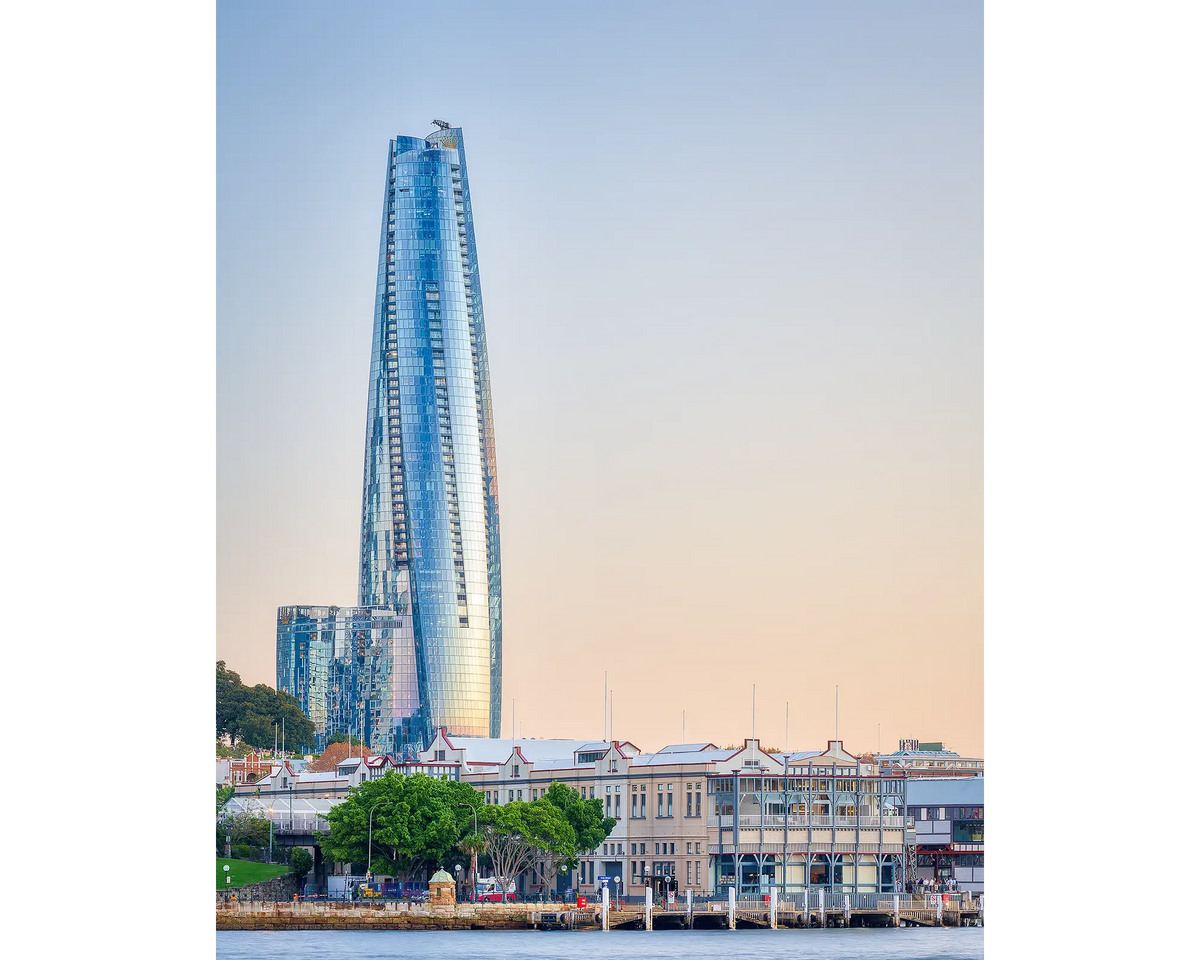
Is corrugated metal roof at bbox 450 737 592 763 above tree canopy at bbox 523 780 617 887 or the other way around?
above

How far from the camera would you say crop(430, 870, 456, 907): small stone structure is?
53.8 m

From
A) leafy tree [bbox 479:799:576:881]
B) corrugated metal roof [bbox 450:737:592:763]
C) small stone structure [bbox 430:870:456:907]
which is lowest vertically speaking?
small stone structure [bbox 430:870:456:907]

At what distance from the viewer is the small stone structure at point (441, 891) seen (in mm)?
53812

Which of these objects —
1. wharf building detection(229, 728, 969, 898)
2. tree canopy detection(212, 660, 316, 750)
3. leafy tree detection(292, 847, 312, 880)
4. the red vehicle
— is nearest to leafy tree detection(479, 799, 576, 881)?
the red vehicle

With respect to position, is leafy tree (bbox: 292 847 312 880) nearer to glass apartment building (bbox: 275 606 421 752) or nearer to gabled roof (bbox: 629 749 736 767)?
gabled roof (bbox: 629 749 736 767)

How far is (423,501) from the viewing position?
282 feet

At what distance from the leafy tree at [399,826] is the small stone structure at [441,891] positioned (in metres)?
1.79

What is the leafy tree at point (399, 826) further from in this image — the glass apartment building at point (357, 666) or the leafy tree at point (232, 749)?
the glass apartment building at point (357, 666)

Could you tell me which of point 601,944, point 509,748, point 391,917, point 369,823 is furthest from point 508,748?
point 601,944

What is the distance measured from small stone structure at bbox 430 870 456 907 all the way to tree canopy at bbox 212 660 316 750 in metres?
24.5
